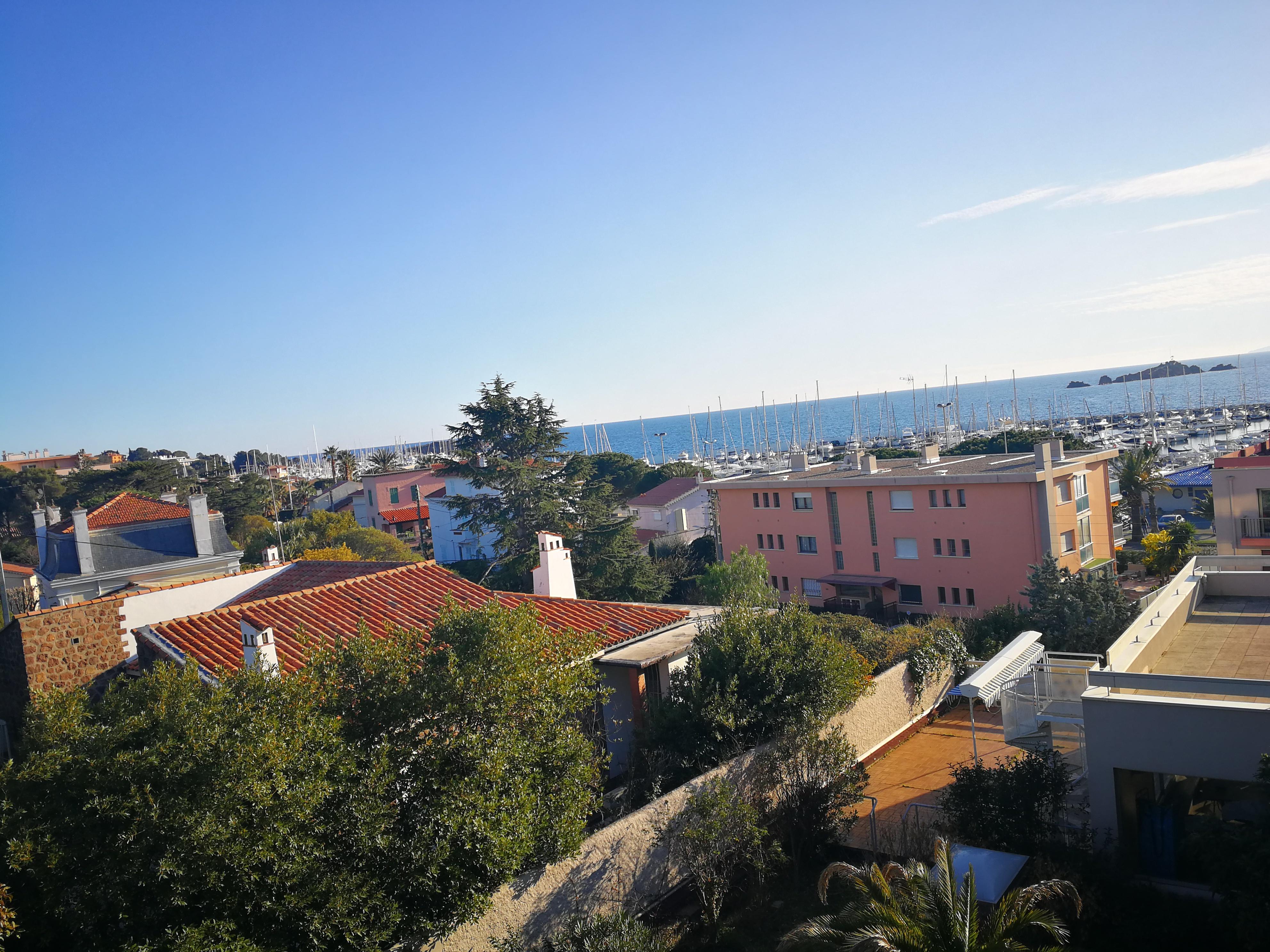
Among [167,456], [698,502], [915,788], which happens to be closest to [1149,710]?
[915,788]

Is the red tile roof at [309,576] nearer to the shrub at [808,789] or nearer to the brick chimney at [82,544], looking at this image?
the shrub at [808,789]

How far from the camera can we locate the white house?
199 feet

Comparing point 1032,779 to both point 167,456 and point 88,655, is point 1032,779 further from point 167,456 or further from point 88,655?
point 167,456

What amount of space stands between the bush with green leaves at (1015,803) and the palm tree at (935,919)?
1.60 m

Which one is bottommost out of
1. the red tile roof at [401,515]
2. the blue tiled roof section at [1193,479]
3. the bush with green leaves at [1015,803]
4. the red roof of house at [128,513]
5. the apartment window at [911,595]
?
the apartment window at [911,595]

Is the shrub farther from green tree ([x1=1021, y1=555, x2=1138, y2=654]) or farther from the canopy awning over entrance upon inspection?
the canopy awning over entrance

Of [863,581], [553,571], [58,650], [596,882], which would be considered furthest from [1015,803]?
[863,581]

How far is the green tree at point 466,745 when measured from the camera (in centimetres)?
841

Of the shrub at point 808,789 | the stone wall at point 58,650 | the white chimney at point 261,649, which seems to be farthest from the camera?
the stone wall at point 58,650

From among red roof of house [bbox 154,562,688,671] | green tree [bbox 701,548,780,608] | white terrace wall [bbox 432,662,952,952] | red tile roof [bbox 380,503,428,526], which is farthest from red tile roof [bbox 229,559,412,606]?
red tile roof [bbox 380,503,428,526]

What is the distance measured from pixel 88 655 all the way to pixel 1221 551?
35.8 metres

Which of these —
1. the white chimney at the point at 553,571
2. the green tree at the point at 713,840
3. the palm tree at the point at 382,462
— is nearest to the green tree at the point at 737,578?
the white chimney at the point at 553,571

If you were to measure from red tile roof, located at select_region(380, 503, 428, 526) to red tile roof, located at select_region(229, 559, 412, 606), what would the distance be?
4700cm

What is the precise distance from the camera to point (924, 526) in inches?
1539
